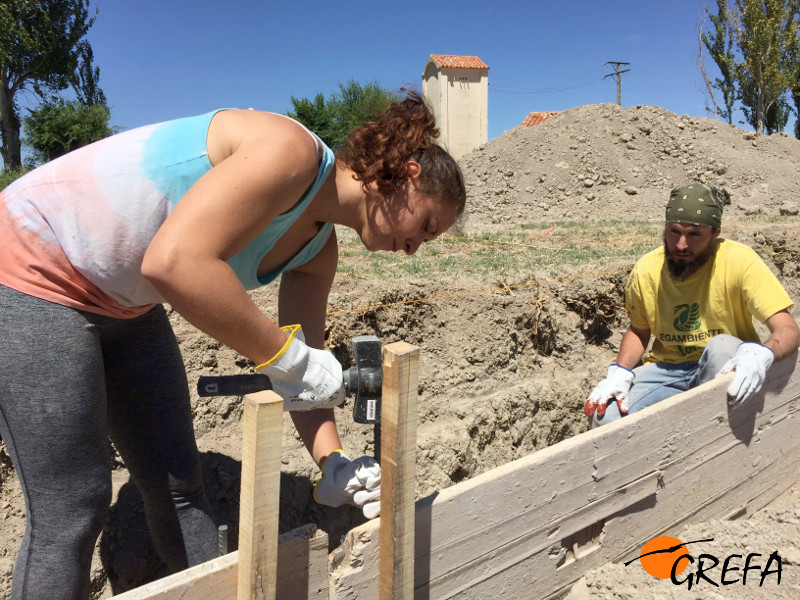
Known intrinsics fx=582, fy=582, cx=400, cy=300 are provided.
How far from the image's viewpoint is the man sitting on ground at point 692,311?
277 centimetres

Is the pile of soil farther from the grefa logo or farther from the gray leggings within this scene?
the gray leggings

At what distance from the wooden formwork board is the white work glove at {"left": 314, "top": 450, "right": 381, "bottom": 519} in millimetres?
95

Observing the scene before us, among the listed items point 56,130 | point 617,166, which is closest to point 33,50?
point 56,130

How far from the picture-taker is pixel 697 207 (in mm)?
2893

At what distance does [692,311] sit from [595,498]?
1.34 metres

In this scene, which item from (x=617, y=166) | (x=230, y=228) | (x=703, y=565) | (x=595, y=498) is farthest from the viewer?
(x=617, y=166)

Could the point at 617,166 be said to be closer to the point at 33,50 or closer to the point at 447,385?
the point at 447,385

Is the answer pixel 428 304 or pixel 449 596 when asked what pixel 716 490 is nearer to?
pixel 449 596

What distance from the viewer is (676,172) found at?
16328 millimetres

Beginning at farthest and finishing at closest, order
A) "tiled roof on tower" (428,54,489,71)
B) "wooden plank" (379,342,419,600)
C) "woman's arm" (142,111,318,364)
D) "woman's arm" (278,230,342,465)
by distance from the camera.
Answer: "tiled roof on tower" (428,54,489,71), "woman's arm" (278,230,342,465), "wooden plank" (379,342,419,600), "woman's arm" (142,111,318,364)

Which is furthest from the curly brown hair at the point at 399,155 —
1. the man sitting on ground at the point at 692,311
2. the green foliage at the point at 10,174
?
the green foliage at the point at 10,174

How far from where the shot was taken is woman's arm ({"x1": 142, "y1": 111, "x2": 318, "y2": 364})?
115 cm

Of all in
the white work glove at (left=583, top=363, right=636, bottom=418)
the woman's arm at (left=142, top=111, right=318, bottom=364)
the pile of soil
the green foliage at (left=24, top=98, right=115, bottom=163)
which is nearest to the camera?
the woman's arm at (left=142, top=111, right=318, bottom=364)

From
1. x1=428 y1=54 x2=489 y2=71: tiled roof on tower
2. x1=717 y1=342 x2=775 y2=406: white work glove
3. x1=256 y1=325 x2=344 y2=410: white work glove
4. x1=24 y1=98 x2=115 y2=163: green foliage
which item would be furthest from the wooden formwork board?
x1=428 y1=54 x2=489 y2=71: tiled roof on tower
